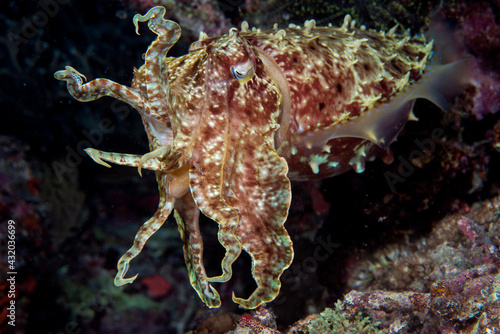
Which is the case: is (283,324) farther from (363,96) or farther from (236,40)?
(236,40)

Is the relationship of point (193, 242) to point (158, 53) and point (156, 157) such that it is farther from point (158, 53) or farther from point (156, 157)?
point (158, 53)

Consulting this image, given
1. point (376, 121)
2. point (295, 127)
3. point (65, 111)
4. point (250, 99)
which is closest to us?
point (250, 99)

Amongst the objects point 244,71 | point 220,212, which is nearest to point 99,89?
point 244,71

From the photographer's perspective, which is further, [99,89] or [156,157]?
[99,89]

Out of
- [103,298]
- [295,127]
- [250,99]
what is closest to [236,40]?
[250,99]

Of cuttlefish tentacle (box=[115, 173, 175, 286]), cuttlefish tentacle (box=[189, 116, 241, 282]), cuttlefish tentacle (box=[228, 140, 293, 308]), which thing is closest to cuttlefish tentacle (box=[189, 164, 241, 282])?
cuttlefish tentacle (box=[189, 116, 241, 282])

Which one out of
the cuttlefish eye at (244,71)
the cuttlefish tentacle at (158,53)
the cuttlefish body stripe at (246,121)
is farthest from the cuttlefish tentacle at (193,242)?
the cuttlefish eye at (244,71)
